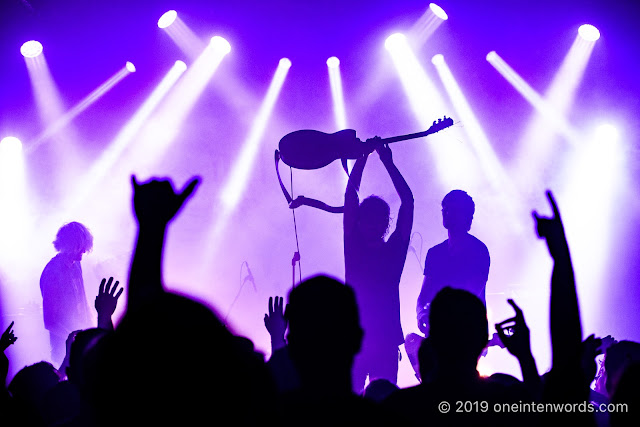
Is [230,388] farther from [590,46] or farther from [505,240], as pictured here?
[505,240]

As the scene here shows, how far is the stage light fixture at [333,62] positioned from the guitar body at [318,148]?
145 inches

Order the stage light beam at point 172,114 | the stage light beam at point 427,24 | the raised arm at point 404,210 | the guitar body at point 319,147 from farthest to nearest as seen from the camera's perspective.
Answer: the stage light beam at point 172,114
the stage light beam at point 427,24
the guitar body at point 319,147
the raised arm at point 404,210

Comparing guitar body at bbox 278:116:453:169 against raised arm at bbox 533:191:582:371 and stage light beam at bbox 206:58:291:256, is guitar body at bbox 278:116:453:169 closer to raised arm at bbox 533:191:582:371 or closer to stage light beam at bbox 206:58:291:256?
raised arm at bbox 533:191:582:371

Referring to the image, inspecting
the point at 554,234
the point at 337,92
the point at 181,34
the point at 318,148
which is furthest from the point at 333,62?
the point at 554,234

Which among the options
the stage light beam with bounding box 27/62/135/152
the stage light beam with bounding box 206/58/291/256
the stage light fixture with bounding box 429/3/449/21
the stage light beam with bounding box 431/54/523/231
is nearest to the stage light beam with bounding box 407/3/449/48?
the stage light fixture with bounding box 429/3/449/21

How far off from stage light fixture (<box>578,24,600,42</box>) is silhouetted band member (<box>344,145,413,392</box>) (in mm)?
4967

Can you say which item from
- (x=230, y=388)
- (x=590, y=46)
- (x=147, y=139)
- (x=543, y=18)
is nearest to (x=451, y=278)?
(x=230, y=388)

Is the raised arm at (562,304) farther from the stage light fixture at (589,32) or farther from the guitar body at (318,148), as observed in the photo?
the stage light fixture at (589,32)

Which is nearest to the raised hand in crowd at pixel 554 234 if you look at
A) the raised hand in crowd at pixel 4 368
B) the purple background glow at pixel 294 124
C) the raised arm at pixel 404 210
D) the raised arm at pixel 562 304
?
the raised arm at pixel 562 304

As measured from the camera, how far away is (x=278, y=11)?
21.8 ft

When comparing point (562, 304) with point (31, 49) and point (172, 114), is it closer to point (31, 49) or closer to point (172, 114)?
point (31, 49)

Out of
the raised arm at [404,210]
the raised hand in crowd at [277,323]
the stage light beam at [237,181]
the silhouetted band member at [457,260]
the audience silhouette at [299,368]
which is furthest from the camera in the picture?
the stage light beam at [237,181]

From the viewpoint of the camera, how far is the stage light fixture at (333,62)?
7.59 meters

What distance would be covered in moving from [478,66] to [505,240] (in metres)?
2.85
